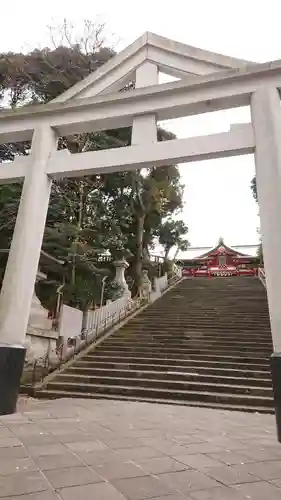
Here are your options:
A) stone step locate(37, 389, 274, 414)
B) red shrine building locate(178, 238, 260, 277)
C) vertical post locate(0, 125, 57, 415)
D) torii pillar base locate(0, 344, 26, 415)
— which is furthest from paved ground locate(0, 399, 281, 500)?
red shrine building locate(178, 238, 260, 277)

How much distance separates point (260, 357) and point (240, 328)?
102 inches

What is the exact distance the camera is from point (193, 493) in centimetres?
222

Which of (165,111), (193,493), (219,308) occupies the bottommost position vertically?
(193,493)

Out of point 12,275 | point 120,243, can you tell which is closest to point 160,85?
point 12,275

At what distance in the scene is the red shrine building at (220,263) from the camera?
29.6 metres

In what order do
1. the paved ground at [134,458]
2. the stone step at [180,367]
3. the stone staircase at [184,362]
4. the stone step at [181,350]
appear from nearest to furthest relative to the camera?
the paved ground at [134,458]
the stone staircase at [184,362]
the stone step at [180,367]
the stone step at [181,350]

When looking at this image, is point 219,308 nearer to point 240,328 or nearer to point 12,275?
point 240,328

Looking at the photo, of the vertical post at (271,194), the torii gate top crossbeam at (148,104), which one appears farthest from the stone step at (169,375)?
the torii gate top crossbeam at (148,104)

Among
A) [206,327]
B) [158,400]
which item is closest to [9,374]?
[158,400]

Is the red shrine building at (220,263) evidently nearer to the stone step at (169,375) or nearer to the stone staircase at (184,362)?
the stone staircase at (184,362)

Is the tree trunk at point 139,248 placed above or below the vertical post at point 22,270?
above

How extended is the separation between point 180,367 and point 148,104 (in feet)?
18.5

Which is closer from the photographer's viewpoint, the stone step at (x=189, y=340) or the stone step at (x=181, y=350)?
the stone step at (x=181, y=350)

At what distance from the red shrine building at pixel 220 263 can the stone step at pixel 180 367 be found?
20.6m
